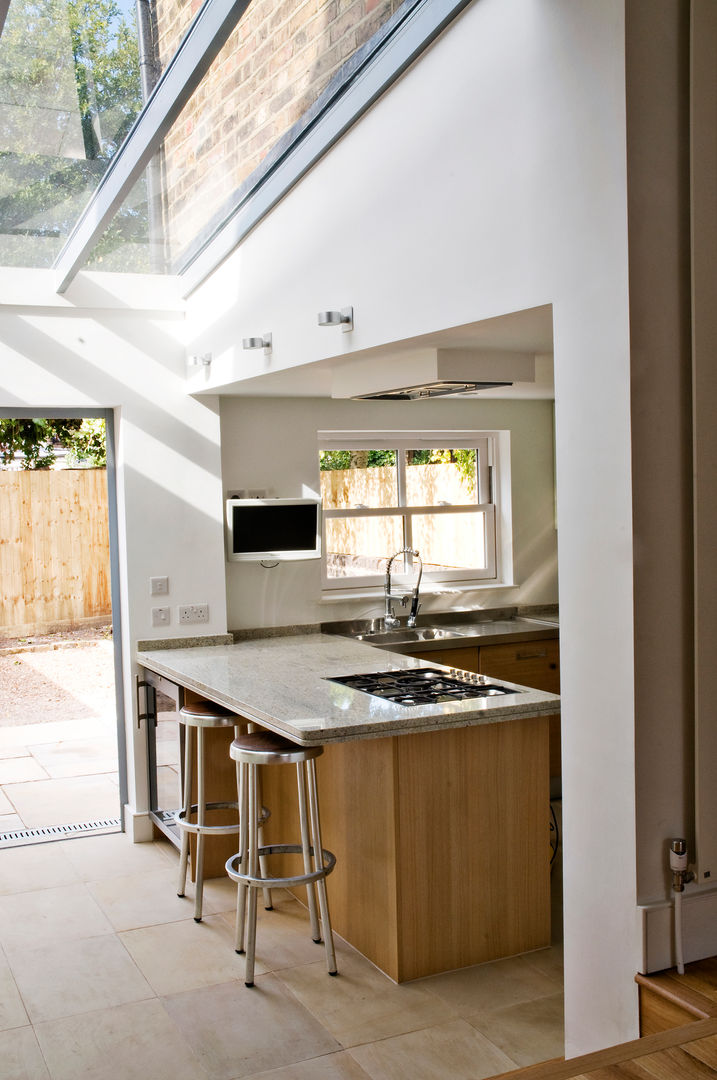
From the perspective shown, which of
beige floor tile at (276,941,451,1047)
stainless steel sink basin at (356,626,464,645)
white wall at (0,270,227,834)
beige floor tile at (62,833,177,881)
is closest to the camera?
beige floor tile at (276,941,451,1047)

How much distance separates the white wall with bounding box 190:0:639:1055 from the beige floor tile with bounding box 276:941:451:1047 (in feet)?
3.00

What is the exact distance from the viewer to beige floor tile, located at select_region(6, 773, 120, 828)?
516 centimetres

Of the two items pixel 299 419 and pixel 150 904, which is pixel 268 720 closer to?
pixel 150 904

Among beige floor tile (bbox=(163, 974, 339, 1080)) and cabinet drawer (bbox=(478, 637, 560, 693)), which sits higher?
cabinet drawer (bbox=(478, 637, 560, 693))

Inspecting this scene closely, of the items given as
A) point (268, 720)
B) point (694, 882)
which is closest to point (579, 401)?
point (694, 882)

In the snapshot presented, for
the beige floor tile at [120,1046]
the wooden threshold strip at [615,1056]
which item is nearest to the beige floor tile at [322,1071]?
the beige floor tile at [120,1046]

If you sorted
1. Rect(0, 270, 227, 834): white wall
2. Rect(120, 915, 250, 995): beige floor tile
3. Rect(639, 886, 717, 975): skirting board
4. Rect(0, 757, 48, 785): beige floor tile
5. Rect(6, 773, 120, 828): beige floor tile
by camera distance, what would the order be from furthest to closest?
1. Rect(0, 757, 48, 785): beige floor tile
2. Rect(6, 773, 120, 828): beige floor tile
3. Rect(0, 270, 227, 834): white wall
4. Rect(120, 915, 250, 995): beige floor tile
5. Rect(639, 886, 717, 975): skirting board

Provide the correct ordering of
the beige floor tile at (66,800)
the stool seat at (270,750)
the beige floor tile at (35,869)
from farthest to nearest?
the beige floor tile at (66,800) → the beige floor tile at (35,869) → the stool seat at (270,750)

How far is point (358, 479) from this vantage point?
5.70 metres

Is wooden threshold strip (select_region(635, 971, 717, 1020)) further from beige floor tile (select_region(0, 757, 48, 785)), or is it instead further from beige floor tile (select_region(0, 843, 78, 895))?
beige floor tile (select_region(0, 757, 48, 785))

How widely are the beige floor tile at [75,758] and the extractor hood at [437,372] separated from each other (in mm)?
2729

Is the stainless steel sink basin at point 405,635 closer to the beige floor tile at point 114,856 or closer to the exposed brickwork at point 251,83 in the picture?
the beige floor tile at point 114,856

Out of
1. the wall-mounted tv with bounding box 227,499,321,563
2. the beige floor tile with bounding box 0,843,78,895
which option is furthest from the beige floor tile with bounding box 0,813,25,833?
the wall-mounted tv with bounding box 227,499,321,563

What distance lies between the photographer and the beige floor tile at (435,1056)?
2865mm
